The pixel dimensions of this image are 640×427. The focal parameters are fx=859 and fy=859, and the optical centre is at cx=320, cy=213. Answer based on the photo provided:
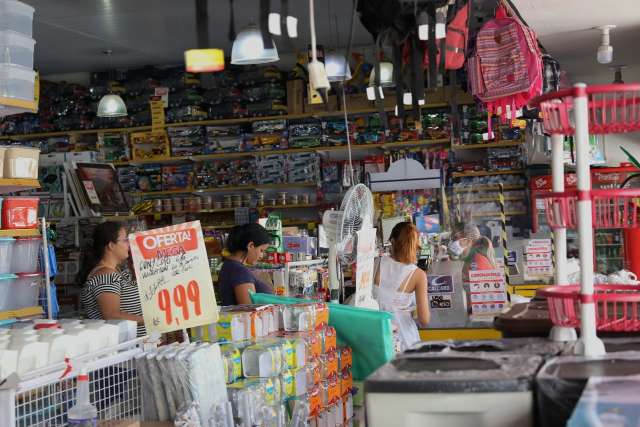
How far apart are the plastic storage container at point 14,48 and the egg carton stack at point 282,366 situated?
263 centimetres

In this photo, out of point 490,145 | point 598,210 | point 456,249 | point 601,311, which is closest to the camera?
point 598,210

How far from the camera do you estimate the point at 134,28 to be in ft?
31.3

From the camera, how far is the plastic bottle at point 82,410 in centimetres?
257

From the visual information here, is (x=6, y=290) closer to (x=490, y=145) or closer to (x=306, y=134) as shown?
(x=306, y=134)

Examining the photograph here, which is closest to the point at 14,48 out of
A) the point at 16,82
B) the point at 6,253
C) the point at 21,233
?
the point at 16,82

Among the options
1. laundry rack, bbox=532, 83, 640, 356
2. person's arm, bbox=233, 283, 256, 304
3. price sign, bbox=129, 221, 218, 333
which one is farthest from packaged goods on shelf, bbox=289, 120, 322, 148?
laundry rack, bbox=532, 83, 640, 356

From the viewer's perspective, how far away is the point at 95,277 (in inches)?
204

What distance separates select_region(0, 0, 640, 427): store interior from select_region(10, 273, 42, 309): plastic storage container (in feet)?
0.06

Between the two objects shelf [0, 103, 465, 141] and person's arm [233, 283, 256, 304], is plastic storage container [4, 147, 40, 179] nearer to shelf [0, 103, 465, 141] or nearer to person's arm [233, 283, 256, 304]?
person's arm [233, 283, 256, 304]

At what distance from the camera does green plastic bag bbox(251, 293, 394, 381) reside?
4.28 meters

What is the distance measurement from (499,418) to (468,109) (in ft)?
29.3

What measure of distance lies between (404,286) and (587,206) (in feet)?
11.6

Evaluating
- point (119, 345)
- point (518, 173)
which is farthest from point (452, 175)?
point (119, 345)

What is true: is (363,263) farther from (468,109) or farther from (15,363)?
(468,109)
